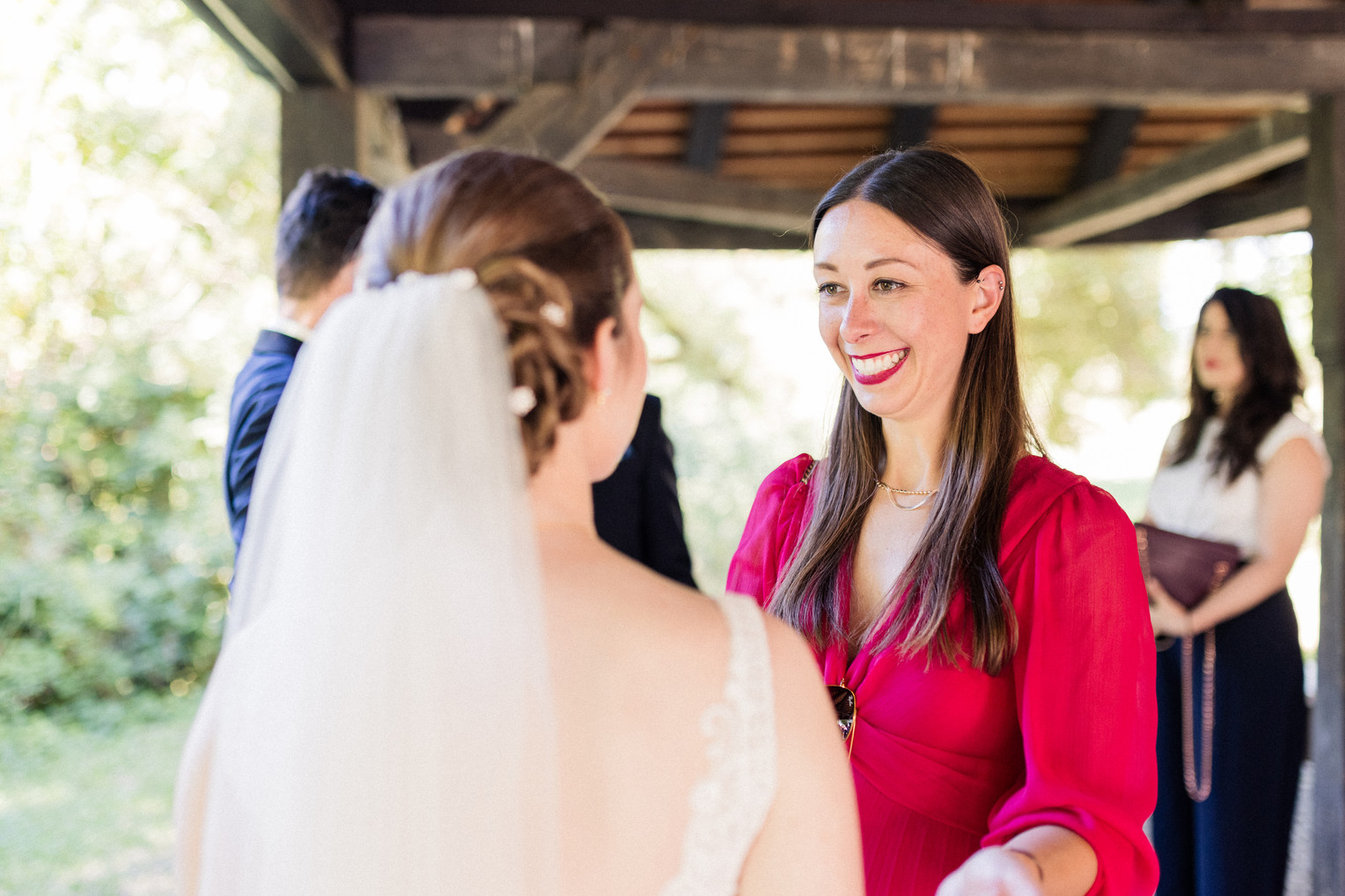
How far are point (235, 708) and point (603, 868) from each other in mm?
362

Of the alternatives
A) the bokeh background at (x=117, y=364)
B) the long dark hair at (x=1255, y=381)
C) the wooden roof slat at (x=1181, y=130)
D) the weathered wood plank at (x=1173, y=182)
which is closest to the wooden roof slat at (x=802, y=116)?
the weathered wood plank at (x=1173, y=182)

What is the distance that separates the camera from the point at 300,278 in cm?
240

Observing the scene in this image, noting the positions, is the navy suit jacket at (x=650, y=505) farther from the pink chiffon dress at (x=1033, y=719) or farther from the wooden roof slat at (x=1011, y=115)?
the wooden roof slat at (x=1011, y=115)

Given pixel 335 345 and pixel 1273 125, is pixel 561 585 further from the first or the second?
pixel 1273 125

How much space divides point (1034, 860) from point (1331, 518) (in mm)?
3292

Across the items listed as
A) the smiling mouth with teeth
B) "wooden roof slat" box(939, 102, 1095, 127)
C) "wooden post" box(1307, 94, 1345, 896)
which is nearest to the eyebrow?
the smiling mouth with teeth

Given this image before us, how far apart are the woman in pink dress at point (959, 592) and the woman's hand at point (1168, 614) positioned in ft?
5.49

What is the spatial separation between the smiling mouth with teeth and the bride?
690 mm

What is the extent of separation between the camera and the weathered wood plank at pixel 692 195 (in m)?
5.62

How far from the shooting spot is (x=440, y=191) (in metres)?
0.97

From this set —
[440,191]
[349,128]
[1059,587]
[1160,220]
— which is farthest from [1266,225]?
[440,191]

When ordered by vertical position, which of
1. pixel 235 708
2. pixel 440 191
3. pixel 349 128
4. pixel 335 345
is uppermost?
pixel 349 128

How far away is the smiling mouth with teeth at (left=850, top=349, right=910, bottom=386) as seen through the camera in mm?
1585

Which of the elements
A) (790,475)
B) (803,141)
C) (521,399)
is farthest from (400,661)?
(803,141)
